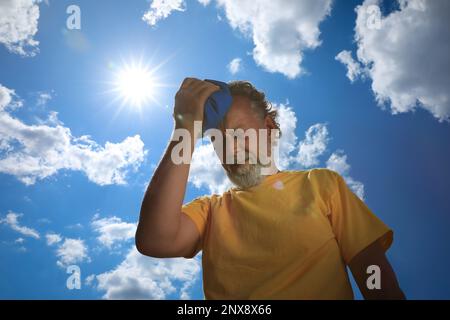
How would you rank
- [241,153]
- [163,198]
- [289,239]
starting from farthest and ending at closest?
1. [241,153]
2. [289,239]
3. [163,198]

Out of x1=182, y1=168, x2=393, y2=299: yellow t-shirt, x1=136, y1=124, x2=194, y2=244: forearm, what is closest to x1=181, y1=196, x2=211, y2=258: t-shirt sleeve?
x1=182, y1=168, x2=393, y2=299: yellow t-shirt

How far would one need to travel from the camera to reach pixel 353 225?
1907 millimetres

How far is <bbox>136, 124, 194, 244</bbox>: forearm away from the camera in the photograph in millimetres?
1626

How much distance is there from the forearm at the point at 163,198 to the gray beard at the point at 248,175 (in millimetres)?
773

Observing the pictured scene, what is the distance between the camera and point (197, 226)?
2.16 m

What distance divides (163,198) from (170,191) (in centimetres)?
6

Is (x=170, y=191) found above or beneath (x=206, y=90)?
beneath

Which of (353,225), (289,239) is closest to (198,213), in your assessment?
(289,239)

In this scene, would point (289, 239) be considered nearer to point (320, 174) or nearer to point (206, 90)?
point (320, 174)

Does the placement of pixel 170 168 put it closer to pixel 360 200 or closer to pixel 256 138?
pixel 256 138

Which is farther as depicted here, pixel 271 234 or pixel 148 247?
pixel 271 234

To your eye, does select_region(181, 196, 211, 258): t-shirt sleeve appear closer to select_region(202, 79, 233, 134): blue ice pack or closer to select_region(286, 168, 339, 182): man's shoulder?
select_region(202, 79, 233, 134): blue ice pack
